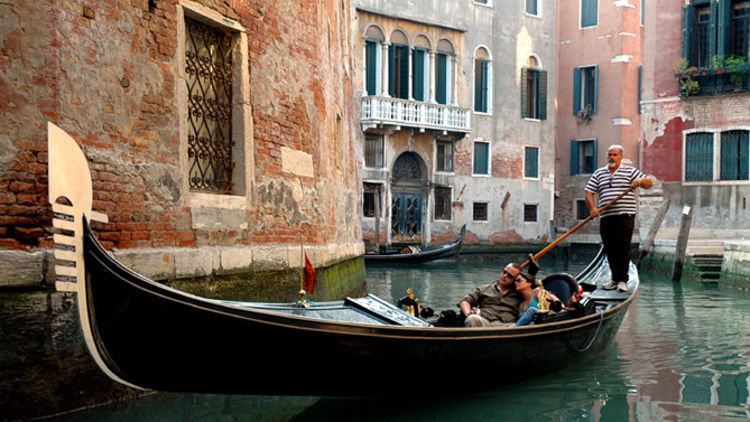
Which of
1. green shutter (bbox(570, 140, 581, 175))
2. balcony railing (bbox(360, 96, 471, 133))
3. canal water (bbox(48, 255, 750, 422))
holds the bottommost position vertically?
canal water (bbox(48, 255, 750, 422))

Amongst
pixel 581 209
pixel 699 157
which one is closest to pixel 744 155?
pixel 699 157

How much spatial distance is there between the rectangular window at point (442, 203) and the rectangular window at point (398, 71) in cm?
240

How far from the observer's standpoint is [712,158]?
14609 mm

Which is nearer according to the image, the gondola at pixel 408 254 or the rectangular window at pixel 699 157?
the rectangular window at pixel 699 157

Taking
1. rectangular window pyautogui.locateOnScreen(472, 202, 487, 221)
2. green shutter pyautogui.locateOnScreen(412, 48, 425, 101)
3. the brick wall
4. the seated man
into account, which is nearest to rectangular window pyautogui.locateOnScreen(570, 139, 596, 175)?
rectangular window pyautogui.locateOnScreen(472, 202, 487, 221)

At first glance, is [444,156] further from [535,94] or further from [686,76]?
[686,76]

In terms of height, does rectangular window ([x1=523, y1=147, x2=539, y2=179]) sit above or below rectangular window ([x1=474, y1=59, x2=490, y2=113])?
below

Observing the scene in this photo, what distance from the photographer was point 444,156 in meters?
18.3

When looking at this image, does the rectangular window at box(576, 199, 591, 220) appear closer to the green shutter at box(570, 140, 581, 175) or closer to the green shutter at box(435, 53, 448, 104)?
the green shutter at box(570, 140, 581, 175)

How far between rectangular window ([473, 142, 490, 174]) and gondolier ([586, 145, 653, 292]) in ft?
40.4

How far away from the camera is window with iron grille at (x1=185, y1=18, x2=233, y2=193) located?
4.87m

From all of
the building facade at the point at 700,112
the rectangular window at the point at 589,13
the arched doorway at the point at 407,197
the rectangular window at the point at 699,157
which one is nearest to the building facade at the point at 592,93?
the rectangular window at the point at 589,13

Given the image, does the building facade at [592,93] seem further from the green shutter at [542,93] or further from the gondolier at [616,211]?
the gondolier at [616,211]

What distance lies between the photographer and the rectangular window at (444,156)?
1820 cm
